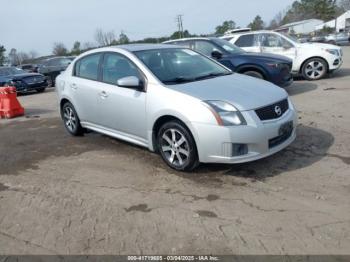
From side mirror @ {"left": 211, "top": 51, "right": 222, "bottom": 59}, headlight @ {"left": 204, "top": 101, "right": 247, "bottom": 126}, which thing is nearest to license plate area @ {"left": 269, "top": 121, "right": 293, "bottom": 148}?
headlight @ {"left": 204, "top": 101, "right": 247, "bottom": 126}

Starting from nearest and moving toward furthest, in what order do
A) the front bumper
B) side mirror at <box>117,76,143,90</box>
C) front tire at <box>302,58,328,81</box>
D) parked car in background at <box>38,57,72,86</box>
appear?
the front bumper < side mirror at <box>117,76,143,90</box> < front tire at <box>302,58,328,81</box> < parked car in background at <box>38,57,72,86</box>

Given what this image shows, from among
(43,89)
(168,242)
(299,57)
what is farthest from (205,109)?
(43,89)

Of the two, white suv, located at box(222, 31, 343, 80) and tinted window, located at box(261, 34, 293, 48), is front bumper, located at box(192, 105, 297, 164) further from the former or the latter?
tinted window, located at box(261, 34, 293, 48)

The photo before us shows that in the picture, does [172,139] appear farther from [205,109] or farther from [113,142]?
[113,142]

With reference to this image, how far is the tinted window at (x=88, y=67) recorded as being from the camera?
645 cm

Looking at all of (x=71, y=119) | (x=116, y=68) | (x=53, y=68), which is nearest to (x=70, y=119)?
(x=71, y=119)

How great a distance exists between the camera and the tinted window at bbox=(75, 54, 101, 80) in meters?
6.45

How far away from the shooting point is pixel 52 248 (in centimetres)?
360

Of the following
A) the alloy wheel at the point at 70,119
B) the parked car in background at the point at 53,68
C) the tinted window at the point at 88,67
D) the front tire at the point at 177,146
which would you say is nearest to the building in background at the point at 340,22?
the parked car in background at the point at 53,68

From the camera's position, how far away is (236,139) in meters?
4.54

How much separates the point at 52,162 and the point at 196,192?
267 centimetres

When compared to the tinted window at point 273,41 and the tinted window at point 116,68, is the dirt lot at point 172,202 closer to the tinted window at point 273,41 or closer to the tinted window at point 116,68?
the tinted window at point 116,68

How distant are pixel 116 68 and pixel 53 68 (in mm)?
17117

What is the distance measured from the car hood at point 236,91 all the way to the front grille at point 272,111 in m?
0.05
